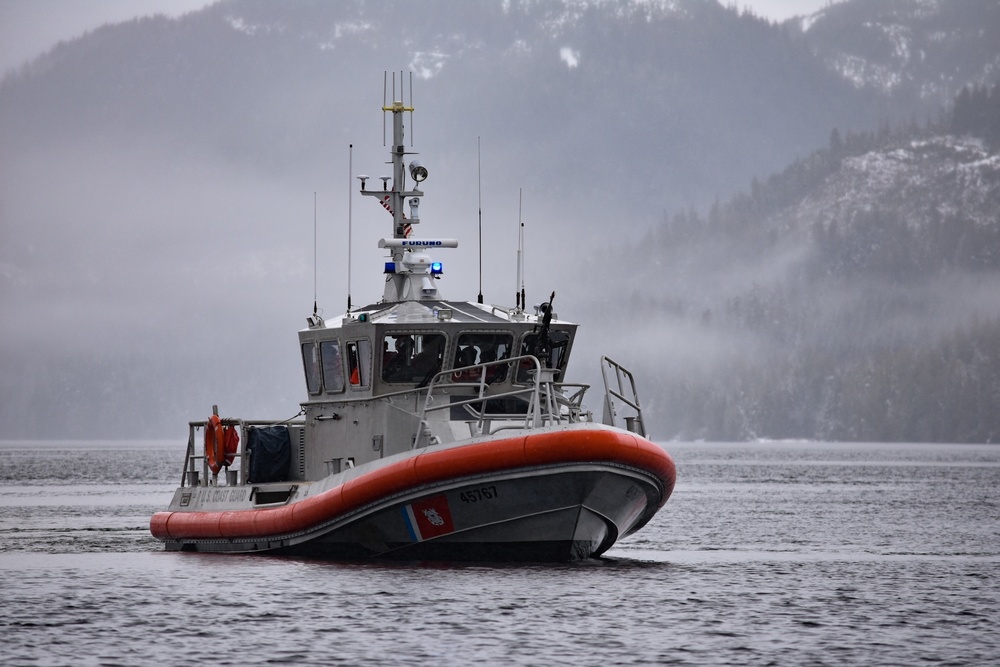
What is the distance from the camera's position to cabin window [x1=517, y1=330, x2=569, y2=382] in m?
25.7

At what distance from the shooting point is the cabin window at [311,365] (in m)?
27.0

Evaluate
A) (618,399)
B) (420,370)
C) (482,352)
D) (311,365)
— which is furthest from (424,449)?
(311,365)

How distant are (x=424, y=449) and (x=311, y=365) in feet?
15.1

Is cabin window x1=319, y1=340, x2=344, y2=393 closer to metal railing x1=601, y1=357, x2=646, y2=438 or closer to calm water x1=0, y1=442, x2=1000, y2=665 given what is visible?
calm water x1=0, y1=442, x2=1000, y2=665

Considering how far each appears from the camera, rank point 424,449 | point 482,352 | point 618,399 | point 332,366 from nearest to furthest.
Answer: point 424,449 < point 618,399 < point 482,352 < point 332,366

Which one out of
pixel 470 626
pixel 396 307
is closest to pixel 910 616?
pixel 470 626

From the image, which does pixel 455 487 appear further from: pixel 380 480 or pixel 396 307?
pixel 396 307

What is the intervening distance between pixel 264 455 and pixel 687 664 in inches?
440

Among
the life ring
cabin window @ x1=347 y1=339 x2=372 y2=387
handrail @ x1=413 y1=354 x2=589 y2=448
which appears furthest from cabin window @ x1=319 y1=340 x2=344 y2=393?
the life ring

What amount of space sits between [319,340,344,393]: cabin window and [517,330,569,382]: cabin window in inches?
116

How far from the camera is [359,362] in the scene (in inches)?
1013

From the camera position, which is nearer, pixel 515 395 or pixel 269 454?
pixel 515 395

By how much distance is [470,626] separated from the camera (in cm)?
2028

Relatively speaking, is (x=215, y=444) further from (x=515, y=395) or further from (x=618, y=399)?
(x=618, y=399)
